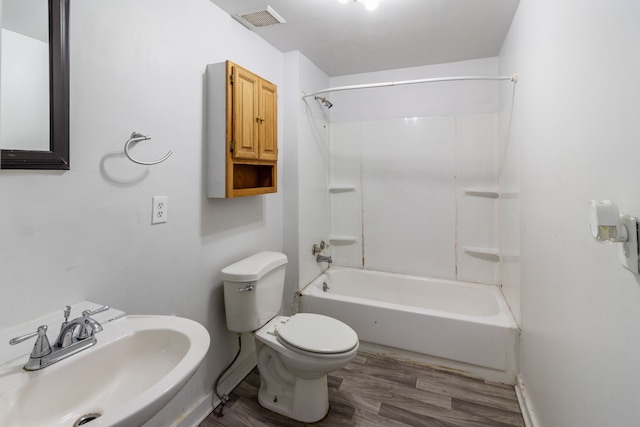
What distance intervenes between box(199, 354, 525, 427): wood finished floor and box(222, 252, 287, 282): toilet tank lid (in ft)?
2.52

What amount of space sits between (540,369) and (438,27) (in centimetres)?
208

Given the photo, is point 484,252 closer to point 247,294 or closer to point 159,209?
point 247,294

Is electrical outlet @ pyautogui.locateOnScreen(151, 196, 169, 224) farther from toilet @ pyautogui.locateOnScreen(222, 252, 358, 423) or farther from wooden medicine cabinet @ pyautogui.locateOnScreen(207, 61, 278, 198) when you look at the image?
toilet @ pyautogui.locateOnScreen(222, 252, 358, 423)

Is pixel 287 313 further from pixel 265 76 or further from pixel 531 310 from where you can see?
pixel 265 76

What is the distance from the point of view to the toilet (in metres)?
1.60

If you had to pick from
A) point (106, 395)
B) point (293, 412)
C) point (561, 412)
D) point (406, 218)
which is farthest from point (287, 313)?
point (561, 412)

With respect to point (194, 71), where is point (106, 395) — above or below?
below

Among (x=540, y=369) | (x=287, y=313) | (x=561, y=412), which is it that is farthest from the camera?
(x=287, y=313)

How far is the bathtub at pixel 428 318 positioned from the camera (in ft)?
6.56

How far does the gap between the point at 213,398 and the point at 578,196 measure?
2.01 m

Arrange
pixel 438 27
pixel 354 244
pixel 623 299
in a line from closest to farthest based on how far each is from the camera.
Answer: pixel 623 299, pixel 438 27, pixel 354 244

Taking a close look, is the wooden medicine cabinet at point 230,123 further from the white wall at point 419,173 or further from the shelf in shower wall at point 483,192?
the shelf in shower wall at point 483,192

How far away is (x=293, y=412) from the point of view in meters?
1.72

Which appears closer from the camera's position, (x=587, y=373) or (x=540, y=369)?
(x=587, y=373)
